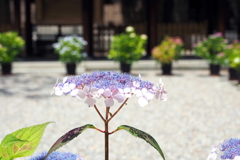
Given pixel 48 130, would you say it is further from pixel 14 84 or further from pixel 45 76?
pixel 45 76

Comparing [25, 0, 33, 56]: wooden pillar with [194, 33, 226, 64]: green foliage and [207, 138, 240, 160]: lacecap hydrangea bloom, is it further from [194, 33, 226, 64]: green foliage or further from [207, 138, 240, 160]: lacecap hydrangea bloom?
[207, 138, 240, 160]: lacecap hydrangea bloom

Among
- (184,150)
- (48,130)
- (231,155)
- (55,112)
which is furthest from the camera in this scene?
(55,112)

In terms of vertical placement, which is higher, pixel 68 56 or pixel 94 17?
pixel 94 17

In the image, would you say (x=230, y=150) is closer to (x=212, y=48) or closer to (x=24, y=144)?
(x=24, y=144)

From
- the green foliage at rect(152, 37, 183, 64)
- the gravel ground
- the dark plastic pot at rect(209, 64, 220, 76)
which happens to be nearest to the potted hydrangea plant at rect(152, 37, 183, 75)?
the green foliage at rect(152, 37, 183, 64)

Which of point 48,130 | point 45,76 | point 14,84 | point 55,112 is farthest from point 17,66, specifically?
point 48,130

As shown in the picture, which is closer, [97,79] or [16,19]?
[97,79]

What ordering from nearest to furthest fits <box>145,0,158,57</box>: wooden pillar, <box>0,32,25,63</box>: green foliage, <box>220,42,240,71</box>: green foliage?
1. <box>220,42,240,71</box>: green foliage
2. <box>0,32,25,63</box>: green foliage
3. <box>145,0,158,57</box>: wooden pillar

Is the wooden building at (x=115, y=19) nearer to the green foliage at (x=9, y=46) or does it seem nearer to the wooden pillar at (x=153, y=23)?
the wooden pillar at (x=153, y=23)
